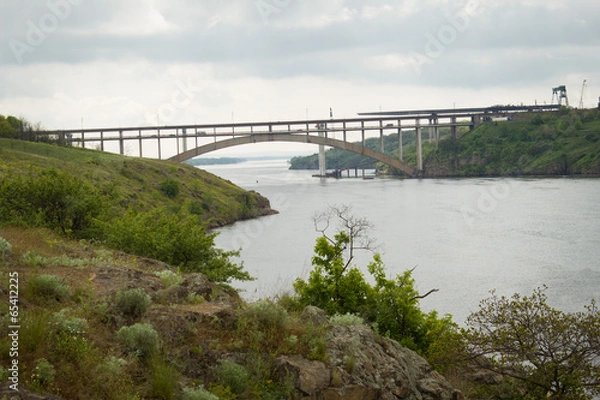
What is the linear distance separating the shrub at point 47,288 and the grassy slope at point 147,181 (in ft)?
110

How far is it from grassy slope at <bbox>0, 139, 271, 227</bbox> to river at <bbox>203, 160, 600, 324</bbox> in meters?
3.10

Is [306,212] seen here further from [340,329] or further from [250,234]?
[340,329]

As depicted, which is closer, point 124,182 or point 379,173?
point 124,182

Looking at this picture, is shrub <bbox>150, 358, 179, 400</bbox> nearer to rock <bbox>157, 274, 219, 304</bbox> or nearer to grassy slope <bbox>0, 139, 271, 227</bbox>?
rock <bbox>157, 274, 219, 304</bbox>

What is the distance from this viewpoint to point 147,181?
184 feet

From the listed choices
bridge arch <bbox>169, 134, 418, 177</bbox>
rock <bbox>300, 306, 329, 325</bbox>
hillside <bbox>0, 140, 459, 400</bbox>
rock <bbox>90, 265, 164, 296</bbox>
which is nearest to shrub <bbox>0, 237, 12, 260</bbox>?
hillside <bbox>0, 140, 459, 400</bbox>

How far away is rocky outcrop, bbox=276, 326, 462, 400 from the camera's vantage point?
29.5ft

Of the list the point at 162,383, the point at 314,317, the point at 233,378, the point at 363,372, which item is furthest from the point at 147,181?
the point at 162,383

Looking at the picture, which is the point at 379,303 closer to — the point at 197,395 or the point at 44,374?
the point at 197,395

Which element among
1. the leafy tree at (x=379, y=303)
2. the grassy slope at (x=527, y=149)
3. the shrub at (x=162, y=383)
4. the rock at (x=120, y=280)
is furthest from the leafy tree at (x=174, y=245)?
the grassy slope at (x=527, y=149)

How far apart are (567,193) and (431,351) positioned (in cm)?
5385

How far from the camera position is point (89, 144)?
98.9 m

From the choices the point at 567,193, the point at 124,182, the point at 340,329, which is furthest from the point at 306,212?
the point at 340,329

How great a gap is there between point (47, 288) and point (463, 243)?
32244mm
